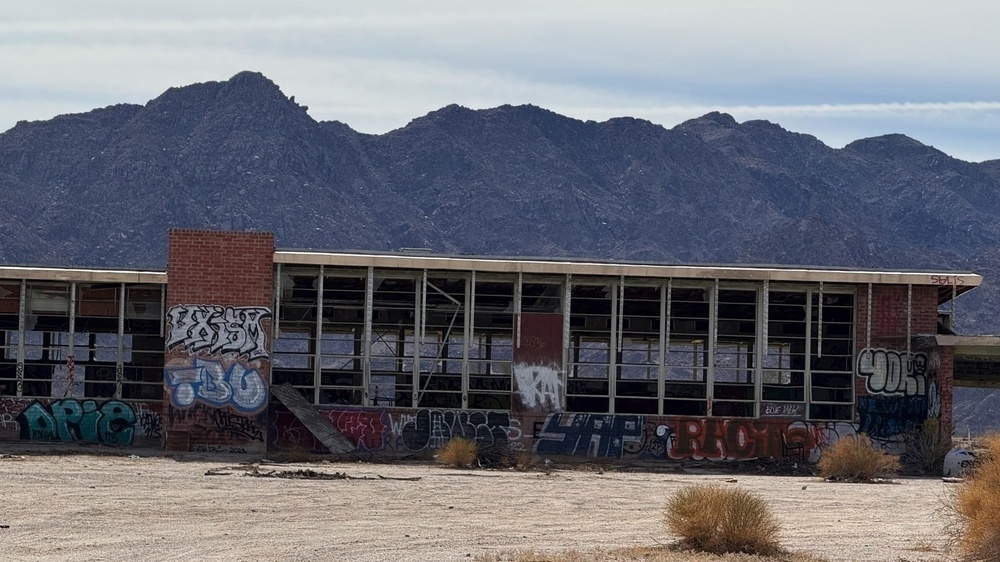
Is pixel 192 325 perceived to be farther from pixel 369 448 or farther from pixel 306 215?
pixel 306 215

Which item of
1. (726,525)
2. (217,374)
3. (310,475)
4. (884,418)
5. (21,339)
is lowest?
(310,475)

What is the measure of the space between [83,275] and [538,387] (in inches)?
481

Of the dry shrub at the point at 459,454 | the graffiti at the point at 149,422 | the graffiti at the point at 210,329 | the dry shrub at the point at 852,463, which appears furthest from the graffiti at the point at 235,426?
the dry shrub at the point at 852,463

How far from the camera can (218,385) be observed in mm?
36500

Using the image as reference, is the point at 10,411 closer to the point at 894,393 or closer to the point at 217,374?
the point at 217,374

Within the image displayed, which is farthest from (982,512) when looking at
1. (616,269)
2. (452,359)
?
(452,359)

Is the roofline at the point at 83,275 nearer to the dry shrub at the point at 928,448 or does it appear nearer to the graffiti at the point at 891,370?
the graffiti at the point at 891,370

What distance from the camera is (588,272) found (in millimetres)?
37531

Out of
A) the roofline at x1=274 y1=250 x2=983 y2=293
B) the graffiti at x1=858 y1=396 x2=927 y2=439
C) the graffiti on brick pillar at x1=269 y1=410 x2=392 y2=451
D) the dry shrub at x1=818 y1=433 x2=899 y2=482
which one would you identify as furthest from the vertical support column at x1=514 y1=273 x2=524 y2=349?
the graffiti at x1=858 y1=396 x2=927 y2=439

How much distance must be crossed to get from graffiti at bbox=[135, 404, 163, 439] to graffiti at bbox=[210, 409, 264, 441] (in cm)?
225

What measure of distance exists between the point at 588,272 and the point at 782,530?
16501 mm

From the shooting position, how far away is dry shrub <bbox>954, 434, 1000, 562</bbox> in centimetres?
1738

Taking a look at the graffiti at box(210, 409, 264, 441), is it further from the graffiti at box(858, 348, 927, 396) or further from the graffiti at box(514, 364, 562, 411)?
the graffiti at box(858, 348, 927, 396)

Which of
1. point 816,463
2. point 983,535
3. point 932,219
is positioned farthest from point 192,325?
point 932,219
